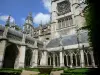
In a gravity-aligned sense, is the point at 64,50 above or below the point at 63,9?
below

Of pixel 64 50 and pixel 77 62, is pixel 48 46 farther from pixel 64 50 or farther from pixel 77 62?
pixel 77 62

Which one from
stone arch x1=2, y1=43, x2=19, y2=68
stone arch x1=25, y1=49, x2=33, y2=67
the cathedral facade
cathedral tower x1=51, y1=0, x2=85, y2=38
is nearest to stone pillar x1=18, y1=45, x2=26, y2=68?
the cathedral facade

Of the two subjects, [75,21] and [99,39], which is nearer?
[99,39]

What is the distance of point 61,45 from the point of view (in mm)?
25719

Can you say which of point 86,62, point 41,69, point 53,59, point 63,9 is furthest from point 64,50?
point 63,9

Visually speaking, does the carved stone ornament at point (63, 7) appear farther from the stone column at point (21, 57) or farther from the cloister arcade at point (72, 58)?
the stone column at point (21, 57)

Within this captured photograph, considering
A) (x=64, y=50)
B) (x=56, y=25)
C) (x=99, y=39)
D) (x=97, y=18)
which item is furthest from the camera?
(x=56, y=25)

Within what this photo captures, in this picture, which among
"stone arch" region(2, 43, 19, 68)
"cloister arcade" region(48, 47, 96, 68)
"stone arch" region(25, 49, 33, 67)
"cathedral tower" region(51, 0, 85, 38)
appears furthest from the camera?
"cathedral tower" region(51, 0, 85, 38)

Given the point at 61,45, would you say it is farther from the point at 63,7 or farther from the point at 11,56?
the point at 63,7

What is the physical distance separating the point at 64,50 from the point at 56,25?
46.5ft

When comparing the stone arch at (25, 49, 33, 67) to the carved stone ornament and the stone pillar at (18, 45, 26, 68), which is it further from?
the carved stone ornament

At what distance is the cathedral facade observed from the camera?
68.9 feet

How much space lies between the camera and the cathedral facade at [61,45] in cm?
2102

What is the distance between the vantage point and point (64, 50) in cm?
2434
